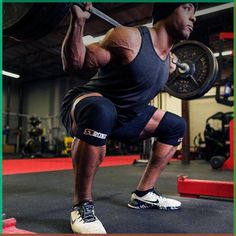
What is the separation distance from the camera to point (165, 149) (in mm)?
1466

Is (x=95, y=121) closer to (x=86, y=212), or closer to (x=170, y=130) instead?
(x=86, y=212)

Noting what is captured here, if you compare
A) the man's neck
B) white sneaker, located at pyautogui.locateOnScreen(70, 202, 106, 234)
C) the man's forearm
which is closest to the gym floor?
white sneaker, located at pyautogui.locateOnScreen(70, 202, 106, 234)

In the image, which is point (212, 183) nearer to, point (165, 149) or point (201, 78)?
point (165, 149)

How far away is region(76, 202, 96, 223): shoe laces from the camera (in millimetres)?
1058

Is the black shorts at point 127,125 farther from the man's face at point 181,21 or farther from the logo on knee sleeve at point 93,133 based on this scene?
the man's face at point 181,21

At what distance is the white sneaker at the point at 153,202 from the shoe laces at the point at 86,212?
0.39 meters

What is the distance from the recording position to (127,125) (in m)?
1.31

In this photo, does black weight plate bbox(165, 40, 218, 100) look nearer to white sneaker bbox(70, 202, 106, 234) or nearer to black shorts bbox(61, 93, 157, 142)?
black shorts bbox(61, 93, 157, 142)

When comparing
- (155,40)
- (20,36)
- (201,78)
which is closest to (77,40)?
(20,36)

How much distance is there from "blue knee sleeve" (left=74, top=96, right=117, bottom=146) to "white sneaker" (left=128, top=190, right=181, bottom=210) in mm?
485

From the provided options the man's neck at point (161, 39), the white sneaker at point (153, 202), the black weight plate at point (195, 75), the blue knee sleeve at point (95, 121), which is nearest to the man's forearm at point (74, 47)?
the blue knee sleeve at point (95, 121)

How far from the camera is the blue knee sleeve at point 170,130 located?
4.73ft

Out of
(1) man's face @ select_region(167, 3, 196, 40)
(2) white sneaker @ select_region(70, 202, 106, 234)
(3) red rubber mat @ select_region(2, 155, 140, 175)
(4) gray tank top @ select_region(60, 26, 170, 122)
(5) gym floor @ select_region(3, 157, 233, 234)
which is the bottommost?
(3) red rubber mat @ select_region(2, 155, 140, 175)

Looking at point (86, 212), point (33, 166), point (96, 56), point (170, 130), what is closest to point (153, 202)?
point (170, 130)
